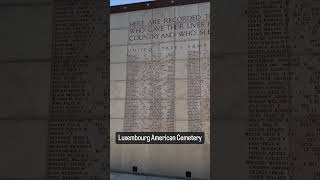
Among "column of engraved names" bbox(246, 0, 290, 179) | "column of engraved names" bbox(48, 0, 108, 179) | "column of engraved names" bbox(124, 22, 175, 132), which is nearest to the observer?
"column of engraved names" bbox(246, 0, 290, 179)

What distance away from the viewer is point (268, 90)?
5.69 m

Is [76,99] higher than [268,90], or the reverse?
[268,90]

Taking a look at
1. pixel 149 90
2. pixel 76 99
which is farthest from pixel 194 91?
pixel 76 99

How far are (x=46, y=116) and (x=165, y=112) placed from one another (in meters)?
8.64

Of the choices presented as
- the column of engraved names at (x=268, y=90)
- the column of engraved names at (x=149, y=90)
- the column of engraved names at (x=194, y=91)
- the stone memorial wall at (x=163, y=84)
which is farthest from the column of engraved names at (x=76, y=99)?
the column of engraved names at (x=149, y=90)

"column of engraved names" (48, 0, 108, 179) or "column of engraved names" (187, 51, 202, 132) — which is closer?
"column of engraved names" (48, 0, 108, 179)

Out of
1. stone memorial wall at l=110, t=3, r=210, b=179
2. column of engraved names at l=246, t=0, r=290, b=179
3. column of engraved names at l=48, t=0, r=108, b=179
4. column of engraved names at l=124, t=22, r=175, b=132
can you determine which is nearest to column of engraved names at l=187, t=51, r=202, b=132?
stone memorial wall at l=110, t=3, r=210, b=179

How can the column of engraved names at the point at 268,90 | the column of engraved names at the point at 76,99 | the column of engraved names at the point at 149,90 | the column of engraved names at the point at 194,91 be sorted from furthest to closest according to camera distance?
the column of engraved names at the point at 149,90 < the column of engraved names at the point at 194,91 < the column of engraved names at the point at 76,99 < the column of engraved names at the point at 268,90

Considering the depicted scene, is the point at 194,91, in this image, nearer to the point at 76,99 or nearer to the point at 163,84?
the point at 163,84

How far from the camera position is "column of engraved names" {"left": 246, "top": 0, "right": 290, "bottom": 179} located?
560 centimetres

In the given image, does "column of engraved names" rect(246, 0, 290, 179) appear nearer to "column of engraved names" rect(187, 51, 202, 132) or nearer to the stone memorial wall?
the stone memorial wall

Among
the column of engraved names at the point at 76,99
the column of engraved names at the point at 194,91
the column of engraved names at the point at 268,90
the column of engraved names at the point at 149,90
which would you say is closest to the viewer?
the column of engraved names at the point at 268,90

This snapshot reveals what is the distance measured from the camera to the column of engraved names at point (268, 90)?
220 inches

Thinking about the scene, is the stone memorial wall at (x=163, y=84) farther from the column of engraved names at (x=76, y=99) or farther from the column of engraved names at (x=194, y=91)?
the column of engraved names at (x=76, y=99)
